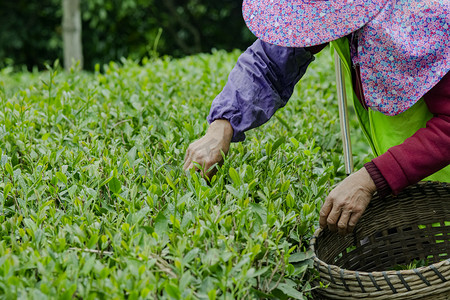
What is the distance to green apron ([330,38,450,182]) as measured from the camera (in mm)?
2221

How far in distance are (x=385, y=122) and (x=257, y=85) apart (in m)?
0.54

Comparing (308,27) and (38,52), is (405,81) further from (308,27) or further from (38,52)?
(38,52)

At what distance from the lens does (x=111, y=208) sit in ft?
6.26

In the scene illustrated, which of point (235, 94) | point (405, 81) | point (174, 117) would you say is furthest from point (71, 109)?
point (405, 81)

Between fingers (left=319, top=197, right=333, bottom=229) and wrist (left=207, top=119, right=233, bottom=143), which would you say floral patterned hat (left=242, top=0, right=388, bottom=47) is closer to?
wrist (left=207, top=119, right=233, bottom=143)

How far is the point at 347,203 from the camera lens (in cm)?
195

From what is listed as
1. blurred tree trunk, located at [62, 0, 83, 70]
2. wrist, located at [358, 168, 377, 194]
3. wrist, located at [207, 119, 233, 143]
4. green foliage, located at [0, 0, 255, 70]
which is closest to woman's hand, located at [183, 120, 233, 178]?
wrist, located at [207, 119, 233, 143]

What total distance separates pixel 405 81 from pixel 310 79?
2167mm

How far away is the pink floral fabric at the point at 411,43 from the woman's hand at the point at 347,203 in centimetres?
34

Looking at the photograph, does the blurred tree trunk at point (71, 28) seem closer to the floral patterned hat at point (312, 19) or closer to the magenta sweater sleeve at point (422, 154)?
the floral patterned hat at point (312, 19)

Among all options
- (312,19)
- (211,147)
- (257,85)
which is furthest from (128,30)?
(312,19)

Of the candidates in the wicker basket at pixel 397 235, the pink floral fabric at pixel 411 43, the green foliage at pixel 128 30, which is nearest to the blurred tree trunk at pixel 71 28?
the green foliage at pixel 128 30

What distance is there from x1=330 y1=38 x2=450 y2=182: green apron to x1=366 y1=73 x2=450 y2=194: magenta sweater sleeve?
277mm

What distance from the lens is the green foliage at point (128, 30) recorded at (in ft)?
33.2
